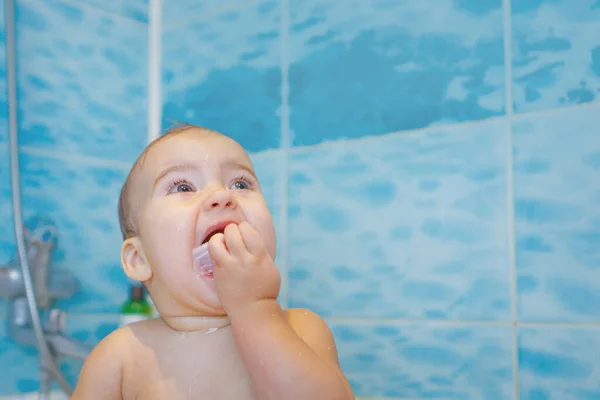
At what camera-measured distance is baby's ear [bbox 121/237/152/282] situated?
2.82ft

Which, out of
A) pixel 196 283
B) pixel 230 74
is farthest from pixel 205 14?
pixel 196 283

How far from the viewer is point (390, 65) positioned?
1.23 m

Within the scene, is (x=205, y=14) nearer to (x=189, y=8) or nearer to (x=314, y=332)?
(x=189, y=8)

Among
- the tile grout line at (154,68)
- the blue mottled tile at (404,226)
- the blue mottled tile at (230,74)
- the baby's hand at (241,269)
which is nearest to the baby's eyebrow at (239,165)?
the baby's hand at (241,269)

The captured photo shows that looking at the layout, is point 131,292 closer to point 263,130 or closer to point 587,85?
point 263,130

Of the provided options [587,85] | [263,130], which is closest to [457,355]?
[587,85]

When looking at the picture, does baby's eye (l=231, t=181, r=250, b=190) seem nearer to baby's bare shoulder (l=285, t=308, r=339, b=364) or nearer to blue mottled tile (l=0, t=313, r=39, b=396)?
baby's bare shoulder (l=285, t=308, r=339, b=364)

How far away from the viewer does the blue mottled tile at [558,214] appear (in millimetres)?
1000

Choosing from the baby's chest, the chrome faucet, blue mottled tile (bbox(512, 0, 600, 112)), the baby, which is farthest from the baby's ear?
blue mottled tile (bbox(512, 0, 600, 112))

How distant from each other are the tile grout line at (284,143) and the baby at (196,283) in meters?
0.48

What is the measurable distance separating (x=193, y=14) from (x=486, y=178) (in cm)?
87

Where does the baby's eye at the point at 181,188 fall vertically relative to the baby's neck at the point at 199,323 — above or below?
above

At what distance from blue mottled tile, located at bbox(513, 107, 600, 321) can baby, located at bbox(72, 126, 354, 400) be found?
1.34ft

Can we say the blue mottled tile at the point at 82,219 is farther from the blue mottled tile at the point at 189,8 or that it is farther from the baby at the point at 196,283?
the baby at the point at 196,283
